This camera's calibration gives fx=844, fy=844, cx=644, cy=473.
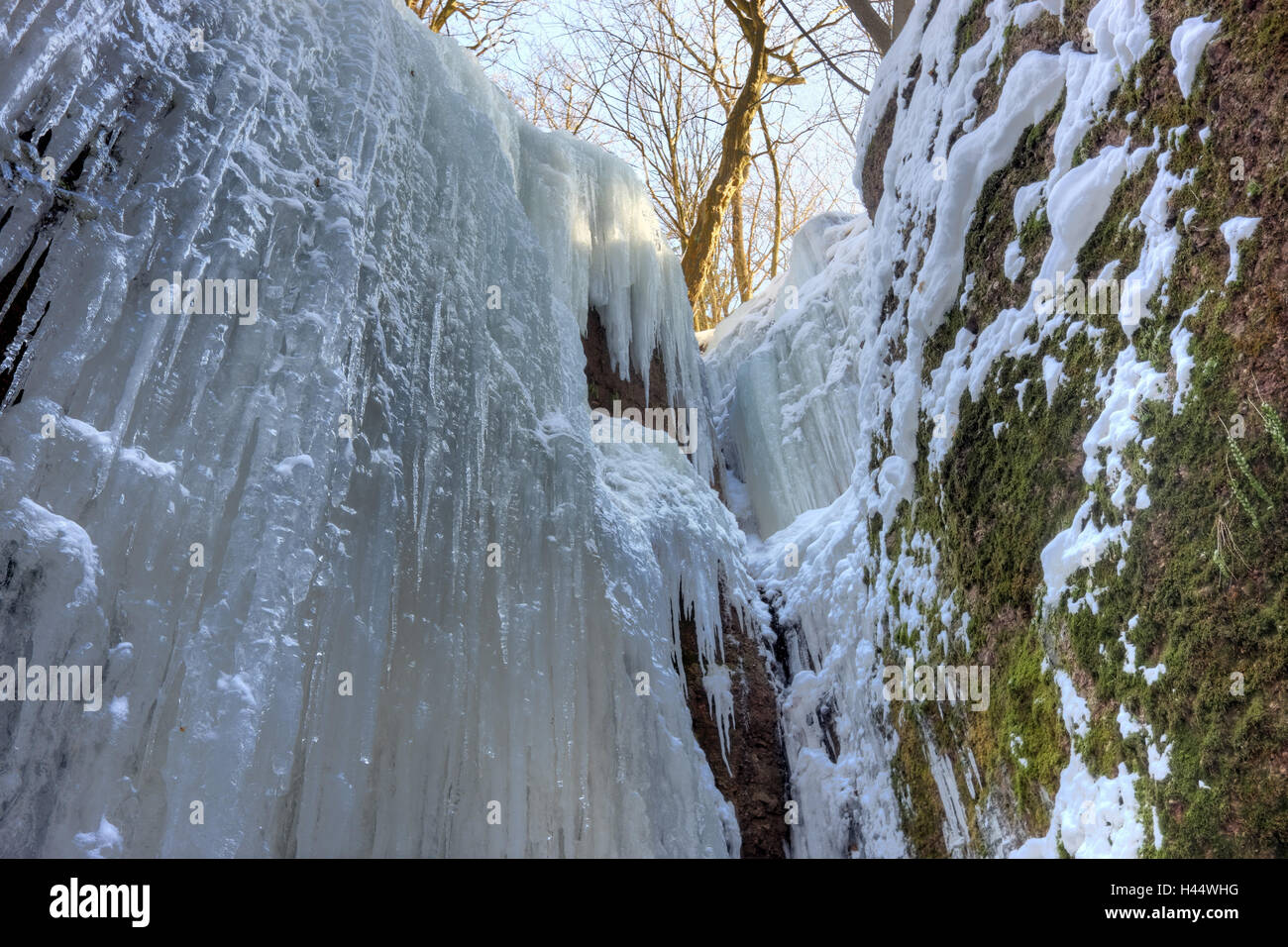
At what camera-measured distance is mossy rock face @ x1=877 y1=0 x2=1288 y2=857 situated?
212cm

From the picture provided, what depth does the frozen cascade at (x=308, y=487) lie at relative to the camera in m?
2.75

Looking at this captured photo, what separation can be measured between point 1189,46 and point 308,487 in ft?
11.1

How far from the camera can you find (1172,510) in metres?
2.40

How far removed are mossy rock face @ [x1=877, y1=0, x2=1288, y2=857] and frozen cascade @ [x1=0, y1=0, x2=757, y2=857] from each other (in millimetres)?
1850

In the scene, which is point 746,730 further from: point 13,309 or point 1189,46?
point 13,309

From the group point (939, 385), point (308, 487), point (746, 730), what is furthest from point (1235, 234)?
point (746, 730)

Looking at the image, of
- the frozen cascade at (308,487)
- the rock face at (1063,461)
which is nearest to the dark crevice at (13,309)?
the frozen cascade at (308,487)

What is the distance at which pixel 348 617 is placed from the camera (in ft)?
11.4

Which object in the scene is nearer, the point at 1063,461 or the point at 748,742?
the point at 1063,461

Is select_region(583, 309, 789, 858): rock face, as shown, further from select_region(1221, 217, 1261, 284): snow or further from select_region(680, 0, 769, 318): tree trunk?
select_region(680, 0, 769, 318): tree trunk

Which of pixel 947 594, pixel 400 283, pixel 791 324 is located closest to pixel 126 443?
pixel 400 283

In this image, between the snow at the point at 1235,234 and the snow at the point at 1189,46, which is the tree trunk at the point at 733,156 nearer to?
the snow at the point at 1189,46
